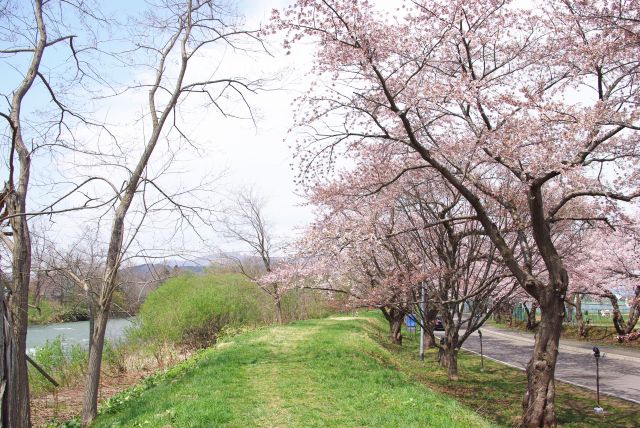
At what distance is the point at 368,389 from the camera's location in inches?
325

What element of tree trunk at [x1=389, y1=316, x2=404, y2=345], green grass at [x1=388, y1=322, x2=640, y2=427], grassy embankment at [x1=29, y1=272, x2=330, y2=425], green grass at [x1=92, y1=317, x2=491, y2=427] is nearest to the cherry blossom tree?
tree trunk at [x1=389, y1=316, x2=404, y2=345]

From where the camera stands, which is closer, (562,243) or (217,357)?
(217,357)

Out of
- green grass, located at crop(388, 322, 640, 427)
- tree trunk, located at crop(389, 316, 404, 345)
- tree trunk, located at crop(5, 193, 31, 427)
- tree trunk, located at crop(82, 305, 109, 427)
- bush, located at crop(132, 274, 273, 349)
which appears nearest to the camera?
tree trunk, located at crop(5, 193, 31, 427)

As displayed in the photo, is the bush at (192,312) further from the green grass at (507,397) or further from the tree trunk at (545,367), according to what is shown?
the tree trunk at (545,367)

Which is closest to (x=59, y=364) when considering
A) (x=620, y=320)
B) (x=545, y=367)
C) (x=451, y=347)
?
(x=451, y=347)

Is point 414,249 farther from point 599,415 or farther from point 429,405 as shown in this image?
point 429,405

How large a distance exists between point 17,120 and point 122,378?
9663 mm

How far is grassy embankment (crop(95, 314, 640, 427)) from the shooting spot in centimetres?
659

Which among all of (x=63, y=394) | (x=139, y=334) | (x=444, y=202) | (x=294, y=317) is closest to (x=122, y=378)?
(x=63, y=394)

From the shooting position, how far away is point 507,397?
11.8 meters

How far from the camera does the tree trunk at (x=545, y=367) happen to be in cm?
844

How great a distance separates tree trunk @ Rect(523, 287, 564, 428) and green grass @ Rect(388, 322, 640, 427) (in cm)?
76

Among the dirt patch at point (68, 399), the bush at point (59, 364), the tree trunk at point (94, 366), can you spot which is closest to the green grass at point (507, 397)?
the tree trunk at point (94, 366)

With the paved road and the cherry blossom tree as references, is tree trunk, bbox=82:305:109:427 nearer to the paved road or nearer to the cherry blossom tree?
the paved road
